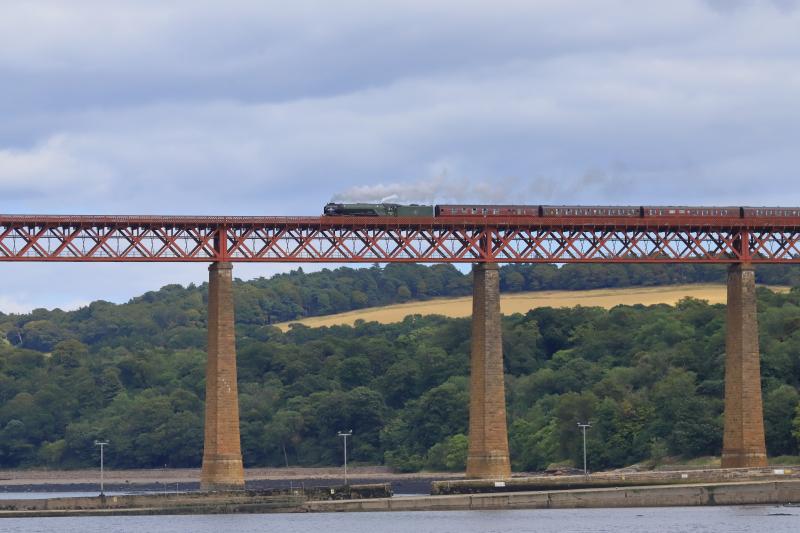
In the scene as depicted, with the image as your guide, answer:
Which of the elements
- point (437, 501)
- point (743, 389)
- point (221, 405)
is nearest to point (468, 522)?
point (437, 501)

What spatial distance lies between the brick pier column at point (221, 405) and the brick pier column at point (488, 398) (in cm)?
1652

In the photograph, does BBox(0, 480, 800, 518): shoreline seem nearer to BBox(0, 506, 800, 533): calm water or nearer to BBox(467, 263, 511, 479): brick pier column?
BBox(0, 506, 800, 533): calm water

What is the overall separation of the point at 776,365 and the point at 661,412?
1150 centimetres

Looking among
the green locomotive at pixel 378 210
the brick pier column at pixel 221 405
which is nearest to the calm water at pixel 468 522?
the brick pier column at pixel 221 405

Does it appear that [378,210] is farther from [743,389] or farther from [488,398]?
[743,389]

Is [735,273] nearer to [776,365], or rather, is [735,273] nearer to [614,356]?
[776,365]

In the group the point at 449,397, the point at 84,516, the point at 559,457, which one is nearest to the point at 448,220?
the point at 84,516

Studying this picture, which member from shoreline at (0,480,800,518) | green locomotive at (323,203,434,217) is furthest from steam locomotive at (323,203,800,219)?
shoreline at (0,480,800,518)

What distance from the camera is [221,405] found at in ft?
420

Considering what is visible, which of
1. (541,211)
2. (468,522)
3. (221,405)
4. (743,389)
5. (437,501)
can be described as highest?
(541,211)

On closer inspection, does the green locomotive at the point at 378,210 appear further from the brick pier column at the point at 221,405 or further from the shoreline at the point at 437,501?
the shoreline at the point at 437,501

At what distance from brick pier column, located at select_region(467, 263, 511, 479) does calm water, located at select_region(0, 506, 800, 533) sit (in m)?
5.67

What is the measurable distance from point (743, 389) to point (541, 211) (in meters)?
19.4

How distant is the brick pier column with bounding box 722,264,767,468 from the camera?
435 ft
